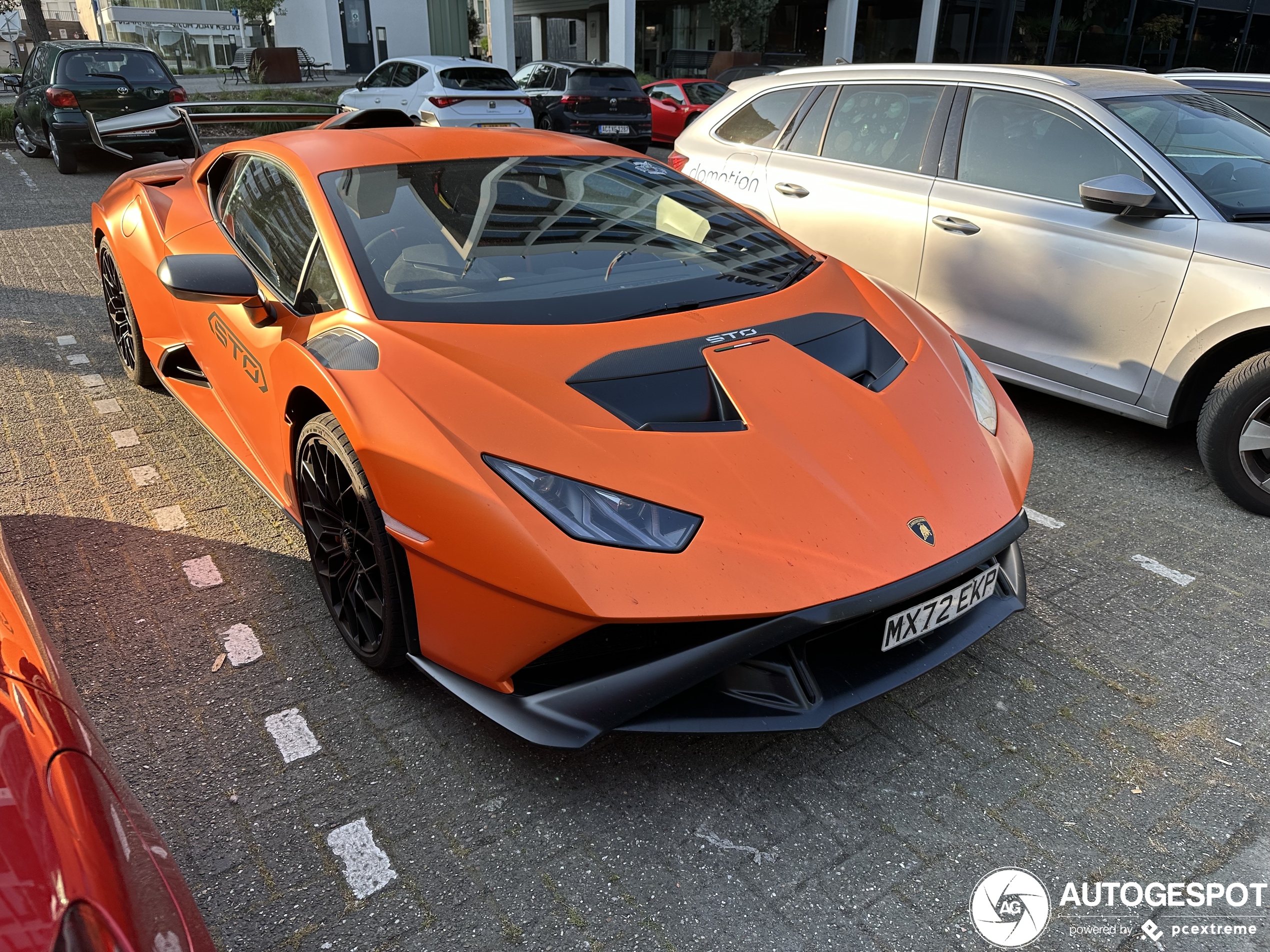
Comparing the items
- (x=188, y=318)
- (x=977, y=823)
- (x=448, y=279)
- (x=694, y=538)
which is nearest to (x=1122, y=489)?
(x=977, y=823)

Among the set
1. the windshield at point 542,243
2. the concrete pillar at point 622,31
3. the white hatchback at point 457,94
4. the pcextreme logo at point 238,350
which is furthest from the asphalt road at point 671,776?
the concrete pillar at point 622,31

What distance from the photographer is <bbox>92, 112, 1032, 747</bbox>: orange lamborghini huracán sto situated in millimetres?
1962

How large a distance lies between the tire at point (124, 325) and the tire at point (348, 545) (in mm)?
1852

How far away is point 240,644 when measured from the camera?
8.98ft

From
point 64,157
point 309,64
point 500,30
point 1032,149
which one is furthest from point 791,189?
point 309,64

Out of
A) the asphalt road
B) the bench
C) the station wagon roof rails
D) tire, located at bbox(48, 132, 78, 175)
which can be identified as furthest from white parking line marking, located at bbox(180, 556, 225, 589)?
the bench

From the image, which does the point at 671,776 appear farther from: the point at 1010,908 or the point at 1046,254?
the point at 1046,254

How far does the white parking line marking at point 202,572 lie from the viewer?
119 inches

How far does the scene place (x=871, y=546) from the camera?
6.77 ft

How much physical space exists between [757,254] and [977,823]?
6.18 ft

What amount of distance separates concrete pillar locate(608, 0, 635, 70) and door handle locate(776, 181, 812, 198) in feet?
59.2

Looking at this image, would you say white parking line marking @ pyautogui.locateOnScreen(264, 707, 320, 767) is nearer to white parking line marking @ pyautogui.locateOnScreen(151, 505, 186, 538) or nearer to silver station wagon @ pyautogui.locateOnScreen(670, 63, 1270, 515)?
white parking line marking @ pyautogui.locateOnScreen(151, 505, 186, 538)

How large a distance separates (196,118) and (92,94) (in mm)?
4952

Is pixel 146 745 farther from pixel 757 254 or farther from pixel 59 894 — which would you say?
pixel 757 254
